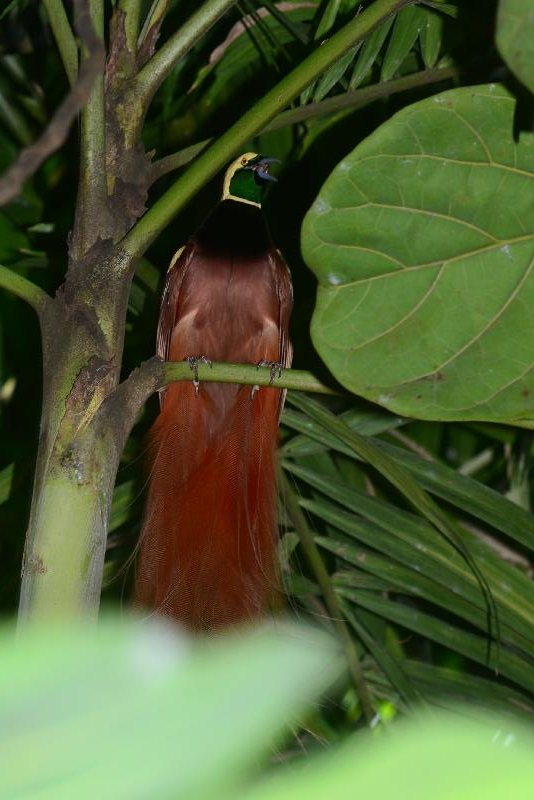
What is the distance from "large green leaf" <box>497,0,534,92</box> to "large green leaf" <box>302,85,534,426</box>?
0.22 metres

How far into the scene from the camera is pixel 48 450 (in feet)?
2.62

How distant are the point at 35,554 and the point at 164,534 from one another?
508 millimetres

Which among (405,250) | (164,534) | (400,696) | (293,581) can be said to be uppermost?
(405,250)

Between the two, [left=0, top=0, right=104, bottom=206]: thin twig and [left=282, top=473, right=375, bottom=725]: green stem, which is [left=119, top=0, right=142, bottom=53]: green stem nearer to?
[left=0, top=0, right=104, bottom=206]: thin twig

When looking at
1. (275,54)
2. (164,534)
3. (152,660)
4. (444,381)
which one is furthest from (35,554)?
(275,54)

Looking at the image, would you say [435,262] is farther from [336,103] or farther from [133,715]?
[133,715]

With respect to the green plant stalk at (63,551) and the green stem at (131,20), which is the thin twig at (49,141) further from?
the green stem at (131,20)

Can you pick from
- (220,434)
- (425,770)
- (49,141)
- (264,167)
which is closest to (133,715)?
(425,770)

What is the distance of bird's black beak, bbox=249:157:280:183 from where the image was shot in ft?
5.43

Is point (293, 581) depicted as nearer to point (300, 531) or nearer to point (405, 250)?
point (300, 531)

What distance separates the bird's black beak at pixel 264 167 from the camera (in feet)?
5.43

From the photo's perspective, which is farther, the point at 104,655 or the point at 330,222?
the point at 330,222

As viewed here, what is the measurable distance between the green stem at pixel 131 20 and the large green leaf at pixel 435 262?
0.84ft

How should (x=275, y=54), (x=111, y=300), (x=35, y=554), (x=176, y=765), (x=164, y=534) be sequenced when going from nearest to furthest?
(x=176, y=765) < (x=35, y=554) < (x=111, y=300) < (x=164, y=534) < (x=275, y=54)
